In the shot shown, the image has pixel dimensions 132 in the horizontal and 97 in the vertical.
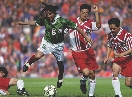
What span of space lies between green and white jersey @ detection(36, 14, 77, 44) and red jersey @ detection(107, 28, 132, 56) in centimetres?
110

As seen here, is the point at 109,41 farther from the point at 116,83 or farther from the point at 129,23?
the point at 129,23

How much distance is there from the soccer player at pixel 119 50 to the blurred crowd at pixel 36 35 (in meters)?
13.9

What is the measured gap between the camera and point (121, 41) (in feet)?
38.4

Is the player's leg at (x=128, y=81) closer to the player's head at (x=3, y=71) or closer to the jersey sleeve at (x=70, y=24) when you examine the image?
the jersey sleeve at (x=70, y=24)

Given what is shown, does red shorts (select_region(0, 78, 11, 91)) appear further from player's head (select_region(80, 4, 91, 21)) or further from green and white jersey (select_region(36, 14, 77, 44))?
player's head (select_region(80, 4, 91, 21))

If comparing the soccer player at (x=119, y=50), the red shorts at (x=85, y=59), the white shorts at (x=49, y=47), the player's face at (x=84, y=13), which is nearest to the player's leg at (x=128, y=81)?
the soccer player at (x=119, y=50)

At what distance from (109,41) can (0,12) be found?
61.5 ft

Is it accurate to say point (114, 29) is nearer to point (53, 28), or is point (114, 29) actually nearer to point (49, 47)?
point (53, 28)

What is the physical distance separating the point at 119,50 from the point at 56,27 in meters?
1.81

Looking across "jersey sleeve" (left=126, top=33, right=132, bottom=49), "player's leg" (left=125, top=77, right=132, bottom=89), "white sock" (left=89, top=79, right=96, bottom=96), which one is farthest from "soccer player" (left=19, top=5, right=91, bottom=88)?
"player's leg" (left=125, top=77, right=132, bottom=89)

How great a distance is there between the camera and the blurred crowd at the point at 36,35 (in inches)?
1044

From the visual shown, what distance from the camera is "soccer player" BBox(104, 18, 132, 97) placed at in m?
11.4

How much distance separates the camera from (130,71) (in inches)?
467

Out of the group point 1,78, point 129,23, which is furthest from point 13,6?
point 1,78
